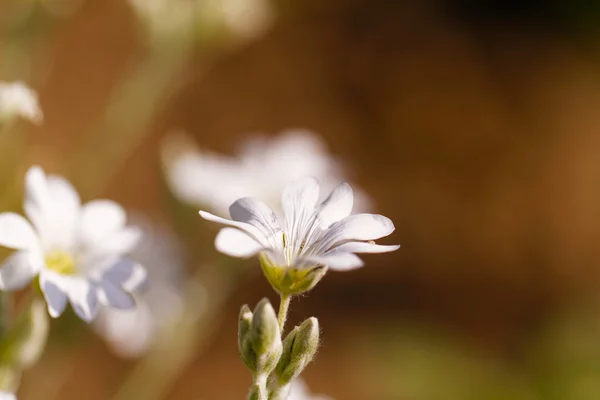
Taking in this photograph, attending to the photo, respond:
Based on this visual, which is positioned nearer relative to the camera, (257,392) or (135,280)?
(257,392)

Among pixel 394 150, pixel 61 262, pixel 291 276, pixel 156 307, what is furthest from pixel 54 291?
pixel 394 150

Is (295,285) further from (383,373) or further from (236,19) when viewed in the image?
(383,373)

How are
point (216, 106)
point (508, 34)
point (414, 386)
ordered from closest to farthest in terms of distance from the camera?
point (414, 386) < point (216, 106) < point (508, 34)

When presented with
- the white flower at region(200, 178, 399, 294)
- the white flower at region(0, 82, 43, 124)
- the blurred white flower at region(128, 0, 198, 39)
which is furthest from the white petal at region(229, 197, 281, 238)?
the blurred white flower at region(128, 0, 198, 39)

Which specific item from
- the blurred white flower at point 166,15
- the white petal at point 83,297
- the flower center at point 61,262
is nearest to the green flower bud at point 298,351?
the white petal at point 83,297

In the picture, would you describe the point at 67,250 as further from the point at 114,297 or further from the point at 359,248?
the point at 359,248

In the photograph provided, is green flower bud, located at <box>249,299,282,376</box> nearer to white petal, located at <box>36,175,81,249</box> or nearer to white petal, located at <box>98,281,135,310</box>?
white petal, located at <box>98,281,135,310</box>

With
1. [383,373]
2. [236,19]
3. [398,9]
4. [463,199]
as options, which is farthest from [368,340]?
[398,9]
